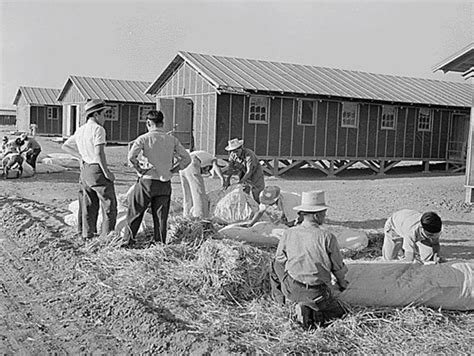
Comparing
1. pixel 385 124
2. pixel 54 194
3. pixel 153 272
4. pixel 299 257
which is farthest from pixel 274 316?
pixel 385 124

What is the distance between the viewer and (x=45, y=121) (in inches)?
1753

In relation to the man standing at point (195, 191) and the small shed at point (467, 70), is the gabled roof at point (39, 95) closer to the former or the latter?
the small shed at point (467, 70)

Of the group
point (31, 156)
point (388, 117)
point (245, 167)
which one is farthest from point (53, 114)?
point (245, 167)

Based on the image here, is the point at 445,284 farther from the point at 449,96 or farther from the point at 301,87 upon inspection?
the point at 449,96

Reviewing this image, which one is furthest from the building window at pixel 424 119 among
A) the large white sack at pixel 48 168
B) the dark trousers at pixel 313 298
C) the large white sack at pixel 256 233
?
the dark trousers at pixel 313 298

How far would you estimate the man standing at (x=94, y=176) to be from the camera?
791 cm

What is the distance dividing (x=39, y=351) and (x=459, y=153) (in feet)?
78.4

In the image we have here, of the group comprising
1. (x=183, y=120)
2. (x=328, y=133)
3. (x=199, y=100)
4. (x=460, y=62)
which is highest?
(x=460, y=62)

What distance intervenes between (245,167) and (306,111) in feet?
40.8

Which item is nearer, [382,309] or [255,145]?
[382,309]

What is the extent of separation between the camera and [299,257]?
523 cm

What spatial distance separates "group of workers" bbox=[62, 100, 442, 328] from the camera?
5.20 metres

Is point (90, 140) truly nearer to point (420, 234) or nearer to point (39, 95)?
point (420, 234)

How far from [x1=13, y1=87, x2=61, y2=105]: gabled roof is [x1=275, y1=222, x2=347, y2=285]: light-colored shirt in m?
40.3
